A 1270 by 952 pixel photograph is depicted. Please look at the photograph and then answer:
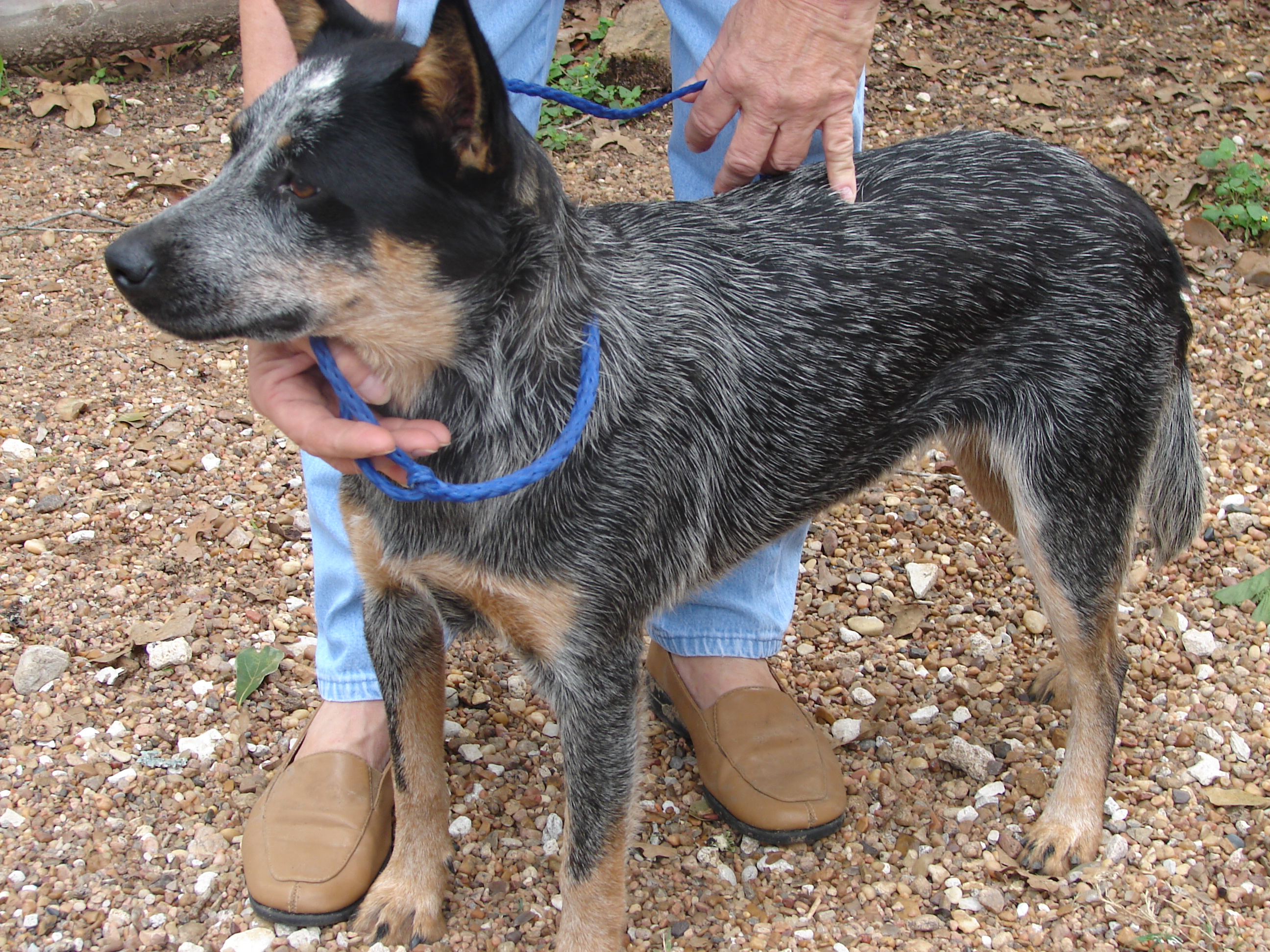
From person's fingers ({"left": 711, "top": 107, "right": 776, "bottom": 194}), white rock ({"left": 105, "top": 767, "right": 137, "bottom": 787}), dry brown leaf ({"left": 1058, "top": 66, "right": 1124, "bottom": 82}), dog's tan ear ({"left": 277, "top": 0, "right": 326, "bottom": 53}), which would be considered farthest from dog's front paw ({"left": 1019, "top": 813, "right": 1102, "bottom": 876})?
dry brown leaf ({"left": 1058, "top": 66, "right": 1124, "bottom": 82})

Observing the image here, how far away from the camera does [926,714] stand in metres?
3.56

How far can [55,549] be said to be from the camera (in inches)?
152

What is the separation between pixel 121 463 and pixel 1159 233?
3.64 metres

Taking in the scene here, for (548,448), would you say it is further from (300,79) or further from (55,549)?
(55,549)

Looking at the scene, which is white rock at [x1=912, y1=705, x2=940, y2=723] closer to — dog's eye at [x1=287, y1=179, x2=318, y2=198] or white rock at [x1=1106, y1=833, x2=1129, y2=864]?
white rock at [x1=1106, y1=833, x2=1129, y2=864]

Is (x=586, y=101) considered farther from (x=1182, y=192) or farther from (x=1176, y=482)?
(x=1182, y=192)

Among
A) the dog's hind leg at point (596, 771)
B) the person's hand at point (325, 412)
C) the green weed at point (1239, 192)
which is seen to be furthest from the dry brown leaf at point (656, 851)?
the green weed at point (1239, 192)

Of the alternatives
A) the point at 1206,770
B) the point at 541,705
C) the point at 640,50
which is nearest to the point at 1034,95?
the point at 640,50

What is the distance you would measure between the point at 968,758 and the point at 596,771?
1342 millimetres

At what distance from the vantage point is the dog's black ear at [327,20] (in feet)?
7.63

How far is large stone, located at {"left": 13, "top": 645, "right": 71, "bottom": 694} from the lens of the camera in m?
3.37

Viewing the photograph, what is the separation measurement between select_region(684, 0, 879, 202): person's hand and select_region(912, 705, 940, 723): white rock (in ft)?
5.59

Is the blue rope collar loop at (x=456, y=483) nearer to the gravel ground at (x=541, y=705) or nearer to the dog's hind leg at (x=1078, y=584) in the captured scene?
the gravel ground at (x=541, y=705)

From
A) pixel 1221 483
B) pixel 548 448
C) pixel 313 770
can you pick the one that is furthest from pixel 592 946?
pixel 1221 483
